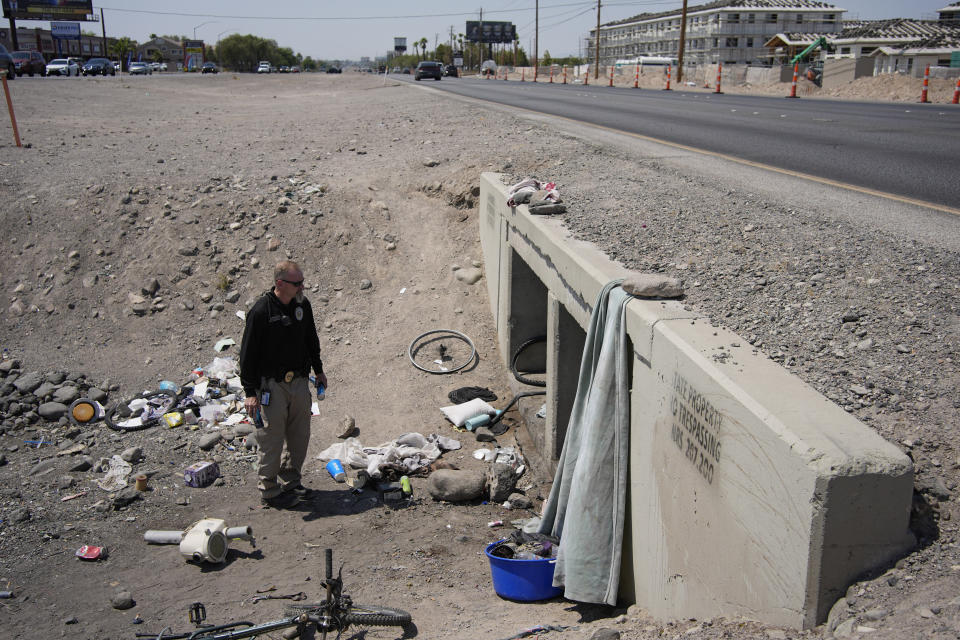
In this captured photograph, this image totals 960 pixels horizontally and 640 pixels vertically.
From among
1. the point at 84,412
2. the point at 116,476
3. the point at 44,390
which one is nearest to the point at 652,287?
the point at 116,476

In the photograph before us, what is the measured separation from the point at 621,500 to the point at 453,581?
5.04ft

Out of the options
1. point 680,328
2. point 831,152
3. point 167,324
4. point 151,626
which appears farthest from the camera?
point 831,152

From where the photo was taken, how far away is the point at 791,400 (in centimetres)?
292

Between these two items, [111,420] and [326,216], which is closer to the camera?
[111,420]

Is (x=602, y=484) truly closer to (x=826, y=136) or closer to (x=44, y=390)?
(x=44, y=390)

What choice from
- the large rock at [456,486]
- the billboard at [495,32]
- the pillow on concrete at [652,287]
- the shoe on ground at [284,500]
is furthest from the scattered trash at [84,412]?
the billboard at [495,32]

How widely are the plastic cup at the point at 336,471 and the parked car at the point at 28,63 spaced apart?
5155 centimetres

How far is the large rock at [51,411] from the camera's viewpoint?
805cm

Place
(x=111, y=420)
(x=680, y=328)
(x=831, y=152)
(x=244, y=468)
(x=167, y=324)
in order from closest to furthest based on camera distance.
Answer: (x=680, y=328) < (x=244, y=468) < (x=111, y=420) < (x=167, y=324) < (x=831, y=152)

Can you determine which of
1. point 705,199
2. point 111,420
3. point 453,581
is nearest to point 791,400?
point 453,581

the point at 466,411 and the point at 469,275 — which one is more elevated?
the point at 469,275

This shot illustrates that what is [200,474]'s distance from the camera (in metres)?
6.65

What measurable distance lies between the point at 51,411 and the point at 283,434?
12.4ft

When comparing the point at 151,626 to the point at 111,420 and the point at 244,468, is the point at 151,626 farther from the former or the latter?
the point at 111,420
